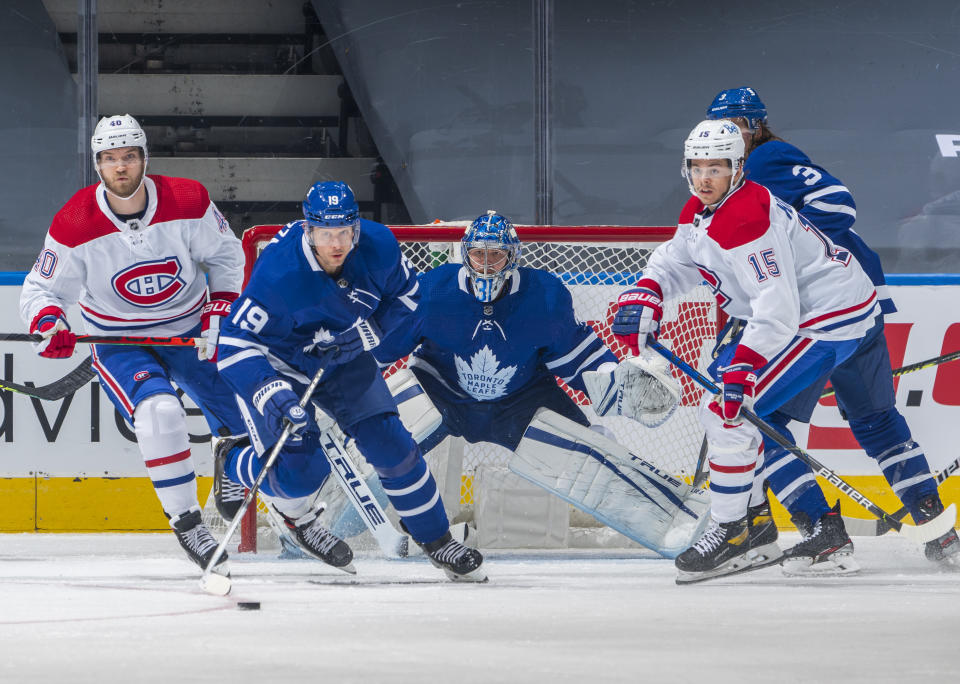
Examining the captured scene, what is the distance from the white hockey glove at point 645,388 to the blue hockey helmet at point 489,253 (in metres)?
0.36

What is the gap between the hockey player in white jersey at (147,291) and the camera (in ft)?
10.0

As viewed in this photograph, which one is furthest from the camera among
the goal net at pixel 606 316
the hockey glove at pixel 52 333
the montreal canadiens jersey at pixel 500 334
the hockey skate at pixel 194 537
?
the goal net at pixel 606 316

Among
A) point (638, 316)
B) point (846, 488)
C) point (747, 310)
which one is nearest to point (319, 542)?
point (638, 316)

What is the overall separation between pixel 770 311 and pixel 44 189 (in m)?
2.51

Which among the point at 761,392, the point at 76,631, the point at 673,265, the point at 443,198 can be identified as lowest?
the point at 76,631

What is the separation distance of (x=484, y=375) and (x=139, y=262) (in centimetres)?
90

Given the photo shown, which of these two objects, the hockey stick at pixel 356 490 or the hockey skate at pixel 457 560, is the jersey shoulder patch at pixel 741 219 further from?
the hockey stick at pixel 356 490

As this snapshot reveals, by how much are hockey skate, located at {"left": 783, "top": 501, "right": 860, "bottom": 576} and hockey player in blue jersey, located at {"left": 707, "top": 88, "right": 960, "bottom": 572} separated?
0.01 metres

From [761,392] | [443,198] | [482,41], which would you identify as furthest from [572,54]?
[761,392]

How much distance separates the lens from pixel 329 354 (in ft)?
9.74

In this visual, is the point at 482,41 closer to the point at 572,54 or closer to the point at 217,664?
the point at 572,54

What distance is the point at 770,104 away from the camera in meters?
4.64

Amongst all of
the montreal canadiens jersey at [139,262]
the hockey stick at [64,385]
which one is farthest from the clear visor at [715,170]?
the hockey stick at [64,385]

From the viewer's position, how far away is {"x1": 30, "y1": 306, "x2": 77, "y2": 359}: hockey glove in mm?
3084
